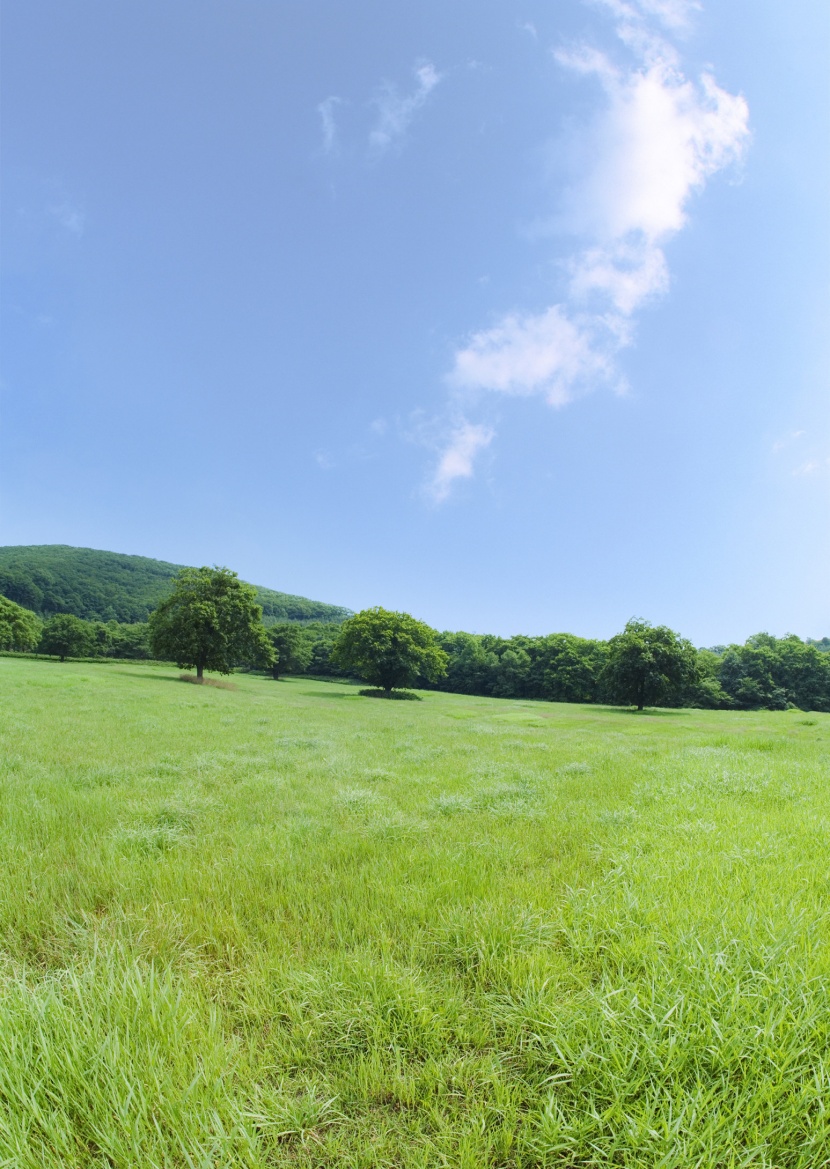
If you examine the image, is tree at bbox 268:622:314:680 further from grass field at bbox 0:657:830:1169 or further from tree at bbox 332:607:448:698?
grass field at bbox 0:657:830:1169

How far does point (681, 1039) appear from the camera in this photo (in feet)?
7.18

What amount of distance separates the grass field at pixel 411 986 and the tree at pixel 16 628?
10303 centimetres

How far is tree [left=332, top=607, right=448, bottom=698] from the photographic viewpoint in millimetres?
A: 64688

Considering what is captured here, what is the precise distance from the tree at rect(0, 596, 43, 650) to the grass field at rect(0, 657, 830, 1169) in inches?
4056

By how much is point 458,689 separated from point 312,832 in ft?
301

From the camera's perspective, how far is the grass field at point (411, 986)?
1.87 m

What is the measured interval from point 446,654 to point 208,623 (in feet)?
111

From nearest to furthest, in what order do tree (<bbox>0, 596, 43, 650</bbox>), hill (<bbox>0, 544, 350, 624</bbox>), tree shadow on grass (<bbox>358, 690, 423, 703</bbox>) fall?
Answer: tree shadow on grass (<bbox>358, 690, 423, 703</bbox>)
tree (<bbox>0, 596, 43, 650</bbox>)
hill (<bbox>0, 544, 350, 624</bbox>)

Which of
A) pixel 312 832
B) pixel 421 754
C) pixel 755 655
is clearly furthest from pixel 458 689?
pixel 312 832

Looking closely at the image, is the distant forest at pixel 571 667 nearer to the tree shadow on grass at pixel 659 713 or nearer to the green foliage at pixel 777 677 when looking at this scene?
the green foliage at pixel 777 677

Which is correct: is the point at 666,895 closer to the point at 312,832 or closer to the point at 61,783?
the point at 312,832

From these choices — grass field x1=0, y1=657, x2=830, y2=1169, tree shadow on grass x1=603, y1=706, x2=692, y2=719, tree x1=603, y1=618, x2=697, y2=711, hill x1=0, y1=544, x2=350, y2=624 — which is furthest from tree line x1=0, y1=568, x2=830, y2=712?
grass field x1=0, y1=657, x2=830, y2=1169

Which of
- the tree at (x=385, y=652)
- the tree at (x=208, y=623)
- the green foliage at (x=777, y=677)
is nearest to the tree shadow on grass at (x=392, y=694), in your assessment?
the tree at (x=385, y=652)

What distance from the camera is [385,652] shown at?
64750 millimetres
